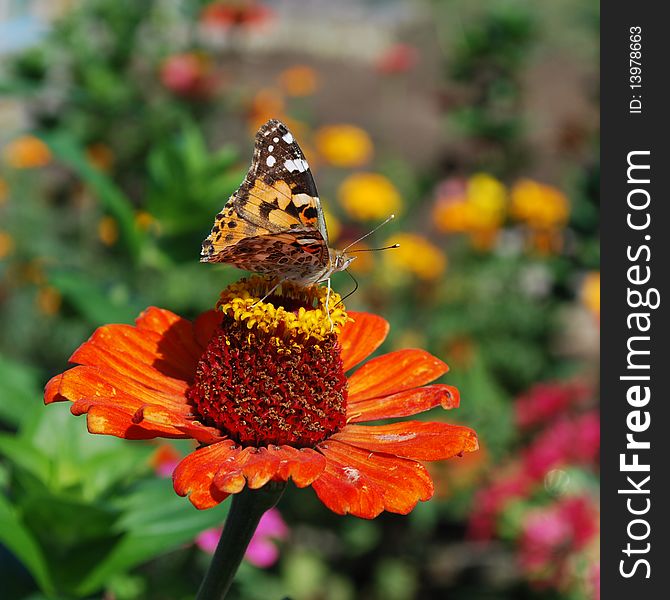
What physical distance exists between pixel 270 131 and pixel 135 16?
2797 mm

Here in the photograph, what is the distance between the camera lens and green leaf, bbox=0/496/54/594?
1068 millimetres

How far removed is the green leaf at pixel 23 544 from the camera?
42.1 inches

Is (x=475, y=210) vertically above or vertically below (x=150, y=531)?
above

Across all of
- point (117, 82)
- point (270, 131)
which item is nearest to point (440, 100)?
point (117, 82)

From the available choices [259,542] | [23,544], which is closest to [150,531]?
[23,544]

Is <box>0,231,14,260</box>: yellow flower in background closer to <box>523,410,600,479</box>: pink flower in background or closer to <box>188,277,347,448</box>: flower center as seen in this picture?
<box>523,410,600,479</box>: pink flower in background

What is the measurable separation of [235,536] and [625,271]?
1.08m

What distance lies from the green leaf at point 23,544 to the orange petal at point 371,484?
16.1 inches

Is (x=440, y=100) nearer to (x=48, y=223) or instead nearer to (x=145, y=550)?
(x=48, y=223)

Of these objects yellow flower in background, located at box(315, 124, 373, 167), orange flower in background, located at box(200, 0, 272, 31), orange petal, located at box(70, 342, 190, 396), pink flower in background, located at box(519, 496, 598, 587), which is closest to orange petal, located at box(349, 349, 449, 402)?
orange petal, located at box(70, 342, 190, 396)

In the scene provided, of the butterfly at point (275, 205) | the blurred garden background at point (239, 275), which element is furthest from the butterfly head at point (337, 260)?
the blurred garden background at point (239, 275)

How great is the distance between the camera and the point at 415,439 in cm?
99

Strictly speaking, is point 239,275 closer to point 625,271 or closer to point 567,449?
point 567,449

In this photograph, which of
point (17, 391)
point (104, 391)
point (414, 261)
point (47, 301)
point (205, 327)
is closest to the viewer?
point (104, 391)
